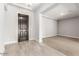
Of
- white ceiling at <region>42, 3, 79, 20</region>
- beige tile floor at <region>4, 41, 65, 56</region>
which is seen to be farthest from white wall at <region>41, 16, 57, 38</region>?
beige tile floor at <region>4, 41, 65, 56</region>

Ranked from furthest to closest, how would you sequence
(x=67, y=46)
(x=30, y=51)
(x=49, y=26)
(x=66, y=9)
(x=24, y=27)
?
1. (x=49, y=26)
2. (x=24, y=27)
3. (x=66, y=9)
4. (x=67, y=46)
5. (x=30, y=51)

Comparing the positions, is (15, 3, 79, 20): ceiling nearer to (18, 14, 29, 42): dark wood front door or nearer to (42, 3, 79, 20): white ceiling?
(42, 3, 79, 20): white ceiling

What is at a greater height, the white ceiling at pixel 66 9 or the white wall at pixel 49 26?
the white ceiling at pixel 66 9

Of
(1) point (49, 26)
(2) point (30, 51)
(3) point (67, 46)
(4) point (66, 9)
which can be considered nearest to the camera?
(2) point (30, 51)

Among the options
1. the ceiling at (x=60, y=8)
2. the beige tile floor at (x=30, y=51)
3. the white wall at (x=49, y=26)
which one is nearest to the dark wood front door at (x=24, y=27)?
the ceiling at (x=60, y=8)

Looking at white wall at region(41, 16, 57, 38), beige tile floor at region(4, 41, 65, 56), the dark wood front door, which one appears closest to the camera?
beige tile floor at region(4, 41, 65, 56)

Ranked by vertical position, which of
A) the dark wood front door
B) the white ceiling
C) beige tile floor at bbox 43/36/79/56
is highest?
the white ceiling

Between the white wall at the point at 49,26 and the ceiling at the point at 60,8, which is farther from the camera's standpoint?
the white wall at the point at 49,26

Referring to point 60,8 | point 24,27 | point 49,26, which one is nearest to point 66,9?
point 60,8

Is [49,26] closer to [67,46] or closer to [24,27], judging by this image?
[24,27]

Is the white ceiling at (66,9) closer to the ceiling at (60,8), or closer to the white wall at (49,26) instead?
the ceiling at (60,8)

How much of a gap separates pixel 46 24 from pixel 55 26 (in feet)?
2.38

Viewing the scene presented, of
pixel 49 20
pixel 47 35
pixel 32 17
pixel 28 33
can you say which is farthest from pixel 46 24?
pixel 28 33

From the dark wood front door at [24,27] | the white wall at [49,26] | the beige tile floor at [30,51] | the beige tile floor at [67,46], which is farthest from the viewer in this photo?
the white wall at [49,26]
